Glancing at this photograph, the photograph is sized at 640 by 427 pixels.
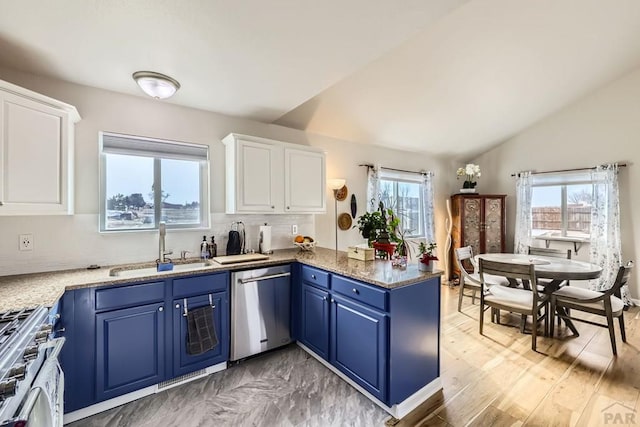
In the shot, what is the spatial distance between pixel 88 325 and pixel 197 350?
74 centimetres

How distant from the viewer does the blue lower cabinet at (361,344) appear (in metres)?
1.86

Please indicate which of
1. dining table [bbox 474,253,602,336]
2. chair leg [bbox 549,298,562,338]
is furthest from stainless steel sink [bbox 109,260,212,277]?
chair leg [bbox 549,298,562,338]

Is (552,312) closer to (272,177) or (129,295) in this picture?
(272,177)

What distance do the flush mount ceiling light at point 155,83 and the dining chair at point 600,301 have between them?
405 cm

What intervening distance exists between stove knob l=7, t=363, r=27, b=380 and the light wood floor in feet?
6.12

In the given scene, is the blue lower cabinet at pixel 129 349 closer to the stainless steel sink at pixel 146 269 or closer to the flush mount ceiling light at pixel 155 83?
the stainless steel sink at pixel 146 269

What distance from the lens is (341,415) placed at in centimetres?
190

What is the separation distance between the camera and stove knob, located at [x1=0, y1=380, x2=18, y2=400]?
82cm

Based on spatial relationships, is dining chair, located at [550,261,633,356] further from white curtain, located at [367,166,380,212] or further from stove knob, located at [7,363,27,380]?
stove knob, located at [7,363,27,380]

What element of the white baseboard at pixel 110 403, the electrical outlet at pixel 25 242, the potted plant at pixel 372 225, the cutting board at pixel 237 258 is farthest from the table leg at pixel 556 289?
the electrical outlet at pixel 25 242

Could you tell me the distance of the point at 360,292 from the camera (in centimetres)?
199

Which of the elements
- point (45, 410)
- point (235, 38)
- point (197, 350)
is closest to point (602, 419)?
point (197, 350)

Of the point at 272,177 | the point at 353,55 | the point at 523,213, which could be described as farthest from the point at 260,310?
the point at 523,213

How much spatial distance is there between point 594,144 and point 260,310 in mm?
5426
